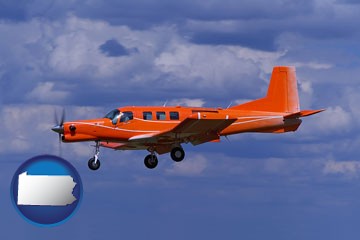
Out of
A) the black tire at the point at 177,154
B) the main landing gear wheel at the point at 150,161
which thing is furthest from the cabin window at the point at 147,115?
the main landing gear wheel at the point at 150,161

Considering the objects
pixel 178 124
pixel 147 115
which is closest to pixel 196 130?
pixel 178 124

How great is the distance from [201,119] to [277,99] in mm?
10666

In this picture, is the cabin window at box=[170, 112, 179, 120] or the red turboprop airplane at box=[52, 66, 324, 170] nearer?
the red turboprop airplane at box=[52, 66, 324, 170]

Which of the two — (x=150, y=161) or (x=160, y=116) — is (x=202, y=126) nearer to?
(x=160, y=116)

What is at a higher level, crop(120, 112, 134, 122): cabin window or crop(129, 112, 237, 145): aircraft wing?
crop(120, 112, 134, 122): cabin window

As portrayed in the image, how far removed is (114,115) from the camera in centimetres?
5962

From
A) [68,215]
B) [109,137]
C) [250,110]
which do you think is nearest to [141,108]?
[109,137]

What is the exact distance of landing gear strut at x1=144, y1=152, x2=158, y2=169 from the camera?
62513 millimetres

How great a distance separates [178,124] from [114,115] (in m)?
4.60

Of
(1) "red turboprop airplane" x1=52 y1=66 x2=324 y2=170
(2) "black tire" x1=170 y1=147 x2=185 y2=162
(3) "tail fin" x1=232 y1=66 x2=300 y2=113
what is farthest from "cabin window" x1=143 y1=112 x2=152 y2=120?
(3) "tail fin" x1=232 y1=66 x2=300 y2=113

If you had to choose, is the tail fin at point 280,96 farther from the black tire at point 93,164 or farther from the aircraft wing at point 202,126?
the black tire at point 93,164

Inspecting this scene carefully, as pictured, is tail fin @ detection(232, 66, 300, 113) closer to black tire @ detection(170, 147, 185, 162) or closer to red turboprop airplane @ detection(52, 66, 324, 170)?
red turboprop airplane @ detection(52, 66, 324, 170)

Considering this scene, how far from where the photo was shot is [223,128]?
60375 millimetres

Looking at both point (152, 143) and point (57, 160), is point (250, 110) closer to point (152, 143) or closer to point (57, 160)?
point (152, 143)
